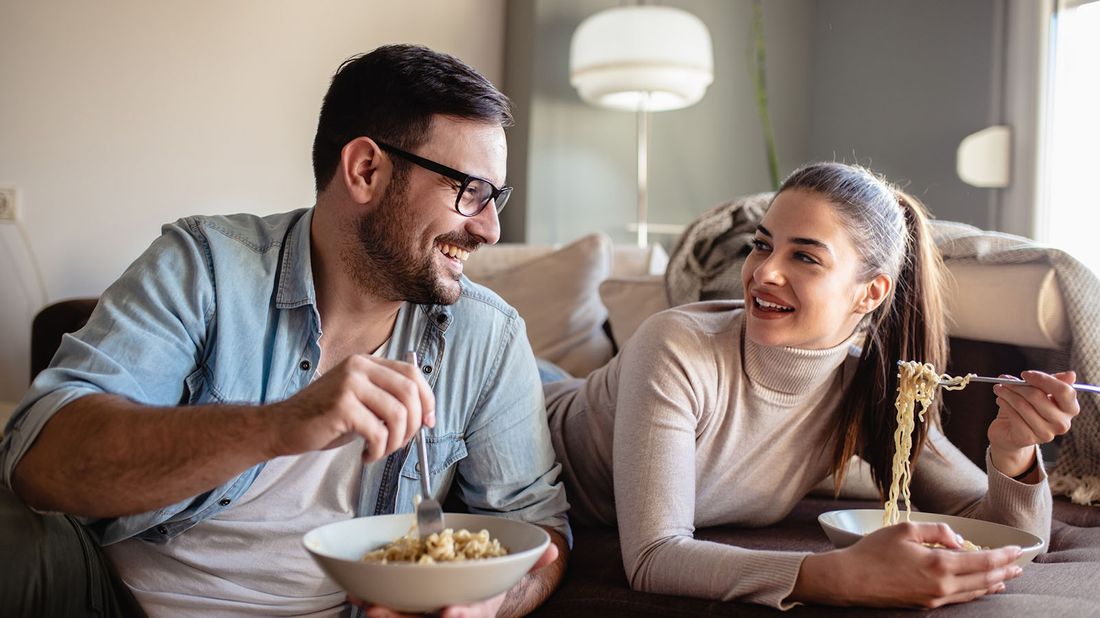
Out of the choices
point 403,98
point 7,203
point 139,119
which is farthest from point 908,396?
point 7,203

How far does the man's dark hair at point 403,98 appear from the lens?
4.70 feet

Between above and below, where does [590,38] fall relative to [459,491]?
above

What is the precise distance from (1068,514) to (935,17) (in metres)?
2.20

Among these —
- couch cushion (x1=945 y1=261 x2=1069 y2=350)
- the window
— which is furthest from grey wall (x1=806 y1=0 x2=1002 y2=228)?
couch cushion (x1=945 y1=261 x2=1069 y2=350)

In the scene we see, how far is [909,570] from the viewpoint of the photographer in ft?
3.78

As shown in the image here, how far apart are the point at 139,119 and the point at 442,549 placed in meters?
2.79

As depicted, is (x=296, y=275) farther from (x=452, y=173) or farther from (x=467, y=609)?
(x=467, y=609)

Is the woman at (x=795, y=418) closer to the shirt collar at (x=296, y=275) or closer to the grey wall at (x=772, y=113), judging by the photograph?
the shirt collar at (x=296, y=275)

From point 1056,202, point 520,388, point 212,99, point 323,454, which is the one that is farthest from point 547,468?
point 212,99

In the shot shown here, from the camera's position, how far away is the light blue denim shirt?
3.96 feet

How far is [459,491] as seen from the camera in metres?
1.57

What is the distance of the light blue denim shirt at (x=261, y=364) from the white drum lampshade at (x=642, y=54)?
1958 mm

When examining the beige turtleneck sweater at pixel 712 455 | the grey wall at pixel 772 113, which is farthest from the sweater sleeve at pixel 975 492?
the grey wall at pixel 772 113

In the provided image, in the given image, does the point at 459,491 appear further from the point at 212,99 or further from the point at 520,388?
the point at 212,99
